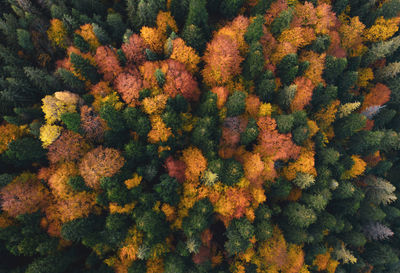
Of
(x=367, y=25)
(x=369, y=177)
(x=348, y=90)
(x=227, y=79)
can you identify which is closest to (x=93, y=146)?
(x=227, y=79)

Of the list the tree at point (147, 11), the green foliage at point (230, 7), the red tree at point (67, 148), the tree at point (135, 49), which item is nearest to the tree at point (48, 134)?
the red tree at point (67, 148)

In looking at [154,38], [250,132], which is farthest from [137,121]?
[250,132]

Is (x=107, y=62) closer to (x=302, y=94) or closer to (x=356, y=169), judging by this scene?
(x=302, y=94)

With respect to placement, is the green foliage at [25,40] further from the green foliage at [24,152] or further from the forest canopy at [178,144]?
the green foliage at [24,152]

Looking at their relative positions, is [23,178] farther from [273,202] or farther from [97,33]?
[273,202]

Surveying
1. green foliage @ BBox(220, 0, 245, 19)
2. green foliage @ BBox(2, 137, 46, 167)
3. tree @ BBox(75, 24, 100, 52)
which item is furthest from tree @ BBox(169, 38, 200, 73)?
green foliage @ BBox(2, 137, 46, 167)

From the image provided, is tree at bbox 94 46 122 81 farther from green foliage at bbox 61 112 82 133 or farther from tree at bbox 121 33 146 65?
green foliage at bbox 61 112 82 133
